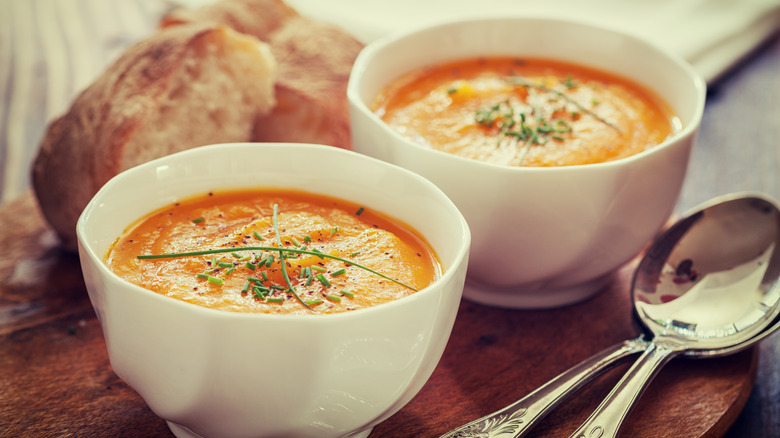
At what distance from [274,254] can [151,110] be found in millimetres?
872

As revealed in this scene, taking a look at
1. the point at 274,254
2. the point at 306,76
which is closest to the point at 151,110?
the point at 306,76

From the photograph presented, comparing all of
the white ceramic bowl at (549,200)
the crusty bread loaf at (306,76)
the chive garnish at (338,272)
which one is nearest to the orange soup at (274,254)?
the chive garnish at (338,272)

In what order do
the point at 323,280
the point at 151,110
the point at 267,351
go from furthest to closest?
the point at 151,110, the point at 323,280, the point at 267,351

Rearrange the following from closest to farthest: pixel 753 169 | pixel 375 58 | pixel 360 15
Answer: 1. pixel 375 58
2. pixel 753 169
3. pixel 360 15

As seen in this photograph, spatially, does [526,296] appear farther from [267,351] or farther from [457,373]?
[267,351]

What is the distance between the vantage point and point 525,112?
2145 mm

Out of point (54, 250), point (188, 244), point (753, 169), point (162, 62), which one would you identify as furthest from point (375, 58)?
point (753, 169)

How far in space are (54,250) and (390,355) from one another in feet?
4.43

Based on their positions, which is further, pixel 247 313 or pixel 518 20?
pixel 518 20

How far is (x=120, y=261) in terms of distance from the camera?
154 cm

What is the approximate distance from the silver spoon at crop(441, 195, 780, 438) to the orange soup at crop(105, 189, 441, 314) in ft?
1.15

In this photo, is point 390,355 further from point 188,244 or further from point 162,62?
point 162,62

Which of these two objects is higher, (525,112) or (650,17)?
Answer: (525,112)

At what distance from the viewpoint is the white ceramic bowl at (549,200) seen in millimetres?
1788
